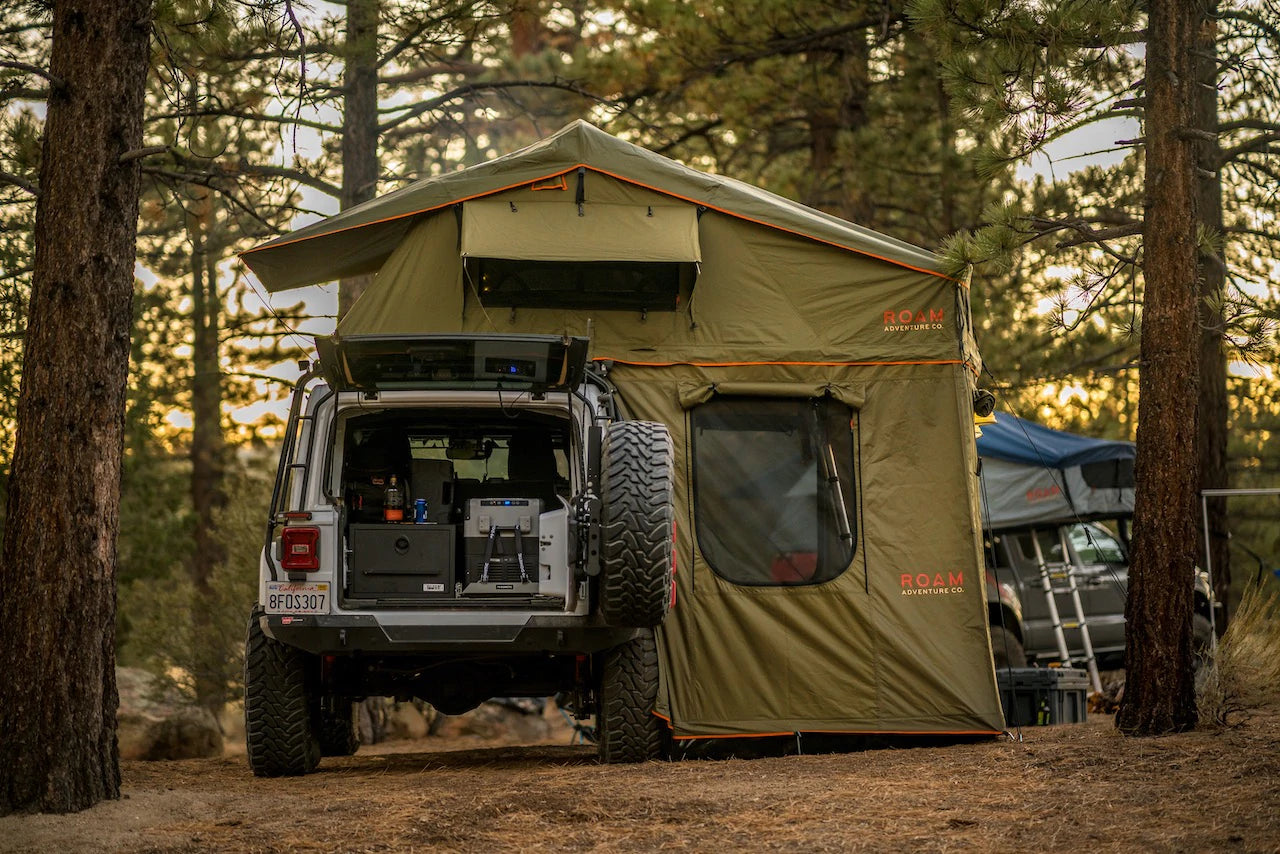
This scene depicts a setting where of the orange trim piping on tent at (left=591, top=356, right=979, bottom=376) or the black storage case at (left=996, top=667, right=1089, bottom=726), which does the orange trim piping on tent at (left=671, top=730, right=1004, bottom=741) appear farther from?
the orange trim piping on tent at (left=591, top=356, right=979, bottom=376)

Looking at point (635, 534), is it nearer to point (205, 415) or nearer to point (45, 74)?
point (45, 74)

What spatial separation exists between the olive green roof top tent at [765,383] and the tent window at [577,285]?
13 millimetres

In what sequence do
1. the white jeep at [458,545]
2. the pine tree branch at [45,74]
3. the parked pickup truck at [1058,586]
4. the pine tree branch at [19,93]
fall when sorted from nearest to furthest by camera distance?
the pine tree branch at [45,74] < the white jeep at [458,545] < the pine tree branch at [19,93] < the parked pickup truck at [1058,586]

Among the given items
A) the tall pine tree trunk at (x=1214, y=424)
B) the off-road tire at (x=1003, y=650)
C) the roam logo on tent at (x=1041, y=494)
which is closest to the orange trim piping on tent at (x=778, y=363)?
the off-road tire at (x=1003, y=650)

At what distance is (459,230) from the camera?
26.6 ft

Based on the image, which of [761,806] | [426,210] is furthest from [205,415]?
[761,806]

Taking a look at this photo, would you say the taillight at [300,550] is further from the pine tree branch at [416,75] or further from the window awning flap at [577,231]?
the pine tree branch at [416,75]

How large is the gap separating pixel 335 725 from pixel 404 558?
105 inches

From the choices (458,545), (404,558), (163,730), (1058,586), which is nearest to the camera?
(404,558)

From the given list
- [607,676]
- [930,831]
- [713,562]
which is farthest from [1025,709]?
[930,831]

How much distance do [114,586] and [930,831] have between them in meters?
3.63

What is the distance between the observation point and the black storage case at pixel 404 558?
6793mm

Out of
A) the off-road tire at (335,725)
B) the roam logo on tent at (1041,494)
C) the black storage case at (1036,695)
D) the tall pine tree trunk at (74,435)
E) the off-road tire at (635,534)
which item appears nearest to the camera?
the tall pine tree trunk at (74,435)

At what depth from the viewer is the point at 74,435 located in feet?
18.9
